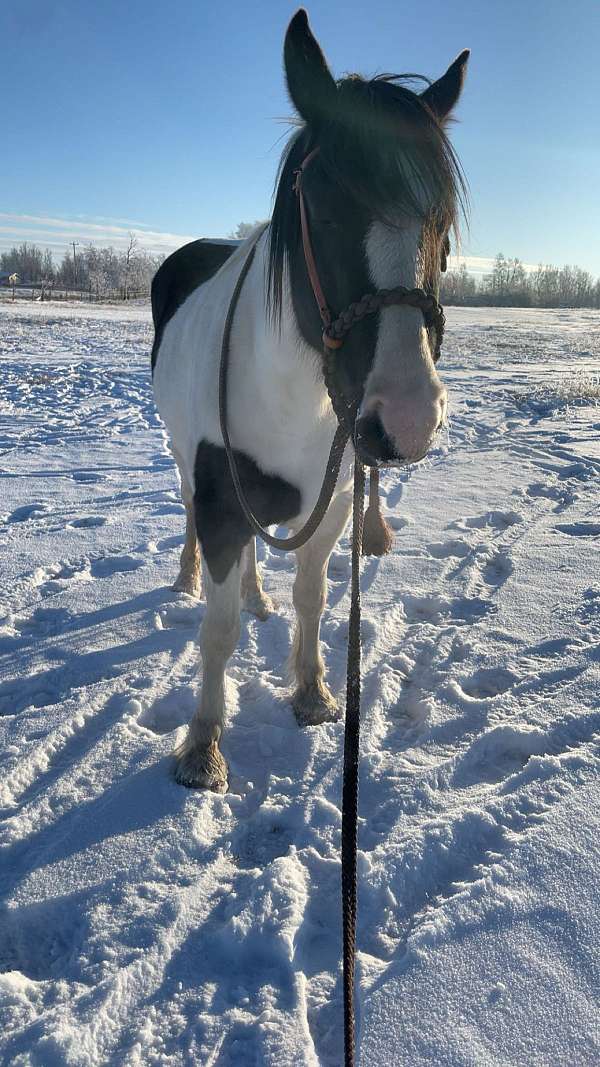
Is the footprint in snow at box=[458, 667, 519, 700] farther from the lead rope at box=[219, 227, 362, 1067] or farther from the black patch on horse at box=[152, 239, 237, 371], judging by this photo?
the black patch on horse at box=[152, 239, 237, 371]

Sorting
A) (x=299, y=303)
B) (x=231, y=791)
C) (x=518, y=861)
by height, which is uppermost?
(x=299, y=303)

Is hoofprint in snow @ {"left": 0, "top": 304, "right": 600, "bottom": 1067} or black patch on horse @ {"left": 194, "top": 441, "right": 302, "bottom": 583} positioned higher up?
black patch on horse @ {"left": 194, "top": 441, "right": 302, "bottom": 583}

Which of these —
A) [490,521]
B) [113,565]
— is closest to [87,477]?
[113,565]

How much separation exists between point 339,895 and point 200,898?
0.40 meters

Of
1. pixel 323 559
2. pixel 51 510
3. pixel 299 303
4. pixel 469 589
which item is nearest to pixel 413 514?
pixel 469 589

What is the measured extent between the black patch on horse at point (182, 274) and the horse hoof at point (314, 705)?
6.90ft

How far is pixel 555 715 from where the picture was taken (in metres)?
2.38

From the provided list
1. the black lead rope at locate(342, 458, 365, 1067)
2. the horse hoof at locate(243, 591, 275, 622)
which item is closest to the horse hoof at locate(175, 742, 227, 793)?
the black lead rope at locate(342, 458, 365, 1067)

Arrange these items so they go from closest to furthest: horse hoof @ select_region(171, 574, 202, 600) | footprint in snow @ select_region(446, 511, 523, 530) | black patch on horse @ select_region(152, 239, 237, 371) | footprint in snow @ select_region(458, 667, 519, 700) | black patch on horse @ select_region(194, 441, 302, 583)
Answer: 1. black patch on horse @ select_region(194, 441, 302, 583)
2. footprint in snow @ select_region(458, 667, 519, 700)
3. black patch on horse @ select_region(152, 239, 237, 371)
4. horse hoof @ select_region(171, 574, 202, 600)
5. footprint in snow @ select_region(446, 511, 523, 530)

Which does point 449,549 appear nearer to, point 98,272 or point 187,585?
point 187,585

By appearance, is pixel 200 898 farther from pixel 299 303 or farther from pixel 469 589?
pixel 469 589

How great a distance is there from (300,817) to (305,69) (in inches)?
87.7

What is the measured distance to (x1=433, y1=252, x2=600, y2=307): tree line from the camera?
207ft

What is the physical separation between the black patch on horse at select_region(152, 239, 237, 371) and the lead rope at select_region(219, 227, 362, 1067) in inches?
38.8
